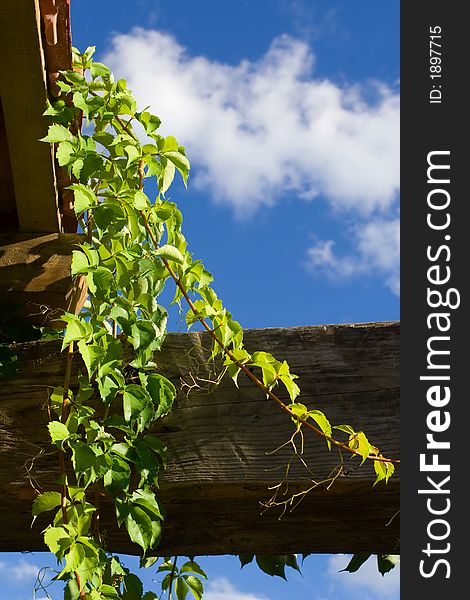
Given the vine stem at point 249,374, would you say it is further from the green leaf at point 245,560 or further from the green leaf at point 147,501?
the green leaf at point 245,560

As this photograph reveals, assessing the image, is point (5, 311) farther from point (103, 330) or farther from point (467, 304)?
point (467, 304)

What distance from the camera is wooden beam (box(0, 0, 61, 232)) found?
4.52 feet

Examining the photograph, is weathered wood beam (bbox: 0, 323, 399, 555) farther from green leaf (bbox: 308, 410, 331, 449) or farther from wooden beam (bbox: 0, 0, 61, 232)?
wooden beam (bbox: 0, 0, 61, 232)

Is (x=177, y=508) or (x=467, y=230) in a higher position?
(x=467, y=230)

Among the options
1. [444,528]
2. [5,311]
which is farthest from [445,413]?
[5,311]

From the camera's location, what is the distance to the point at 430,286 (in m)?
1.47

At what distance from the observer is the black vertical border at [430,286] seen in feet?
4.55

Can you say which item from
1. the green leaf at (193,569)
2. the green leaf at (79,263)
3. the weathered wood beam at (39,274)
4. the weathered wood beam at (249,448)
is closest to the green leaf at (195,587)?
the green leaf at (193,569)

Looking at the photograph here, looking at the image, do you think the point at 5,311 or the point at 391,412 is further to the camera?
the point at 5,311

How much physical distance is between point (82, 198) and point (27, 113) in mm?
241

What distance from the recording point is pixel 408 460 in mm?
1395

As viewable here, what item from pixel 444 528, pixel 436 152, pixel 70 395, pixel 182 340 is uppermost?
pixel 436 152

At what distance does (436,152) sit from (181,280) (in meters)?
0.54

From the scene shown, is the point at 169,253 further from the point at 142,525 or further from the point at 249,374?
the point at 142,525
